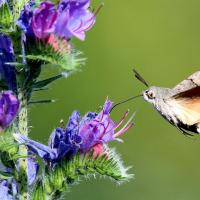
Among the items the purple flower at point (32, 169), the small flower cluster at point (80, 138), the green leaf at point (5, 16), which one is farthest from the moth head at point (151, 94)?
the green leaf at point (5, 16)

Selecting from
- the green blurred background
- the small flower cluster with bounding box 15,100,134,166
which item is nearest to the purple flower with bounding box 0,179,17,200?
the small flower cluster with bounding box 15,100,134,166

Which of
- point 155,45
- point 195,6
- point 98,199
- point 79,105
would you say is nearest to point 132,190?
point 98,199

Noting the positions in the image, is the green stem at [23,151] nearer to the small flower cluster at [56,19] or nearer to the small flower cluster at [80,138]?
the small flower cluster at [80,138]

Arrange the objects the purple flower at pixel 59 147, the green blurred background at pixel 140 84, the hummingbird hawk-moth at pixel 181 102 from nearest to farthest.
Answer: the purple flower at pixel 59 147, the hummingbird hawk-moth at pixel 181 102, the green blurred background at pixel 140 84

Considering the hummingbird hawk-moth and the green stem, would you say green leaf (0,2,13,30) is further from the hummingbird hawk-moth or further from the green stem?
the hummingbird hawk-moth

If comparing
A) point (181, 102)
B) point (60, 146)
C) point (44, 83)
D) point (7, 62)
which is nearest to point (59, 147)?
point (60, 146)

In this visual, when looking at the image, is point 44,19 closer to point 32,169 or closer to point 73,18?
point 73,18

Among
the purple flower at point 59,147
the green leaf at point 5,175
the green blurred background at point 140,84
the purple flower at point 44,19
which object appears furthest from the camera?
the green blurred background at point 140,84
